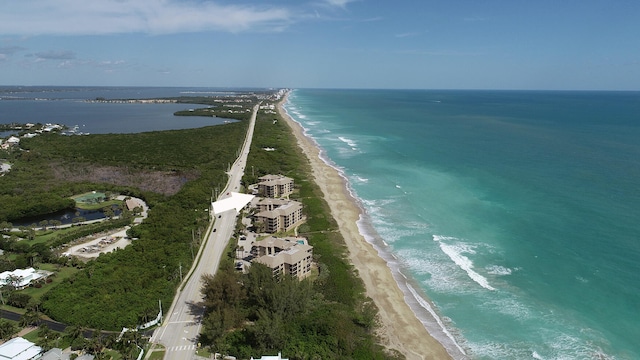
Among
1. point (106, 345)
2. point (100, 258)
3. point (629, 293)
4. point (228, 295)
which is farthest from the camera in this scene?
point (100, 258)

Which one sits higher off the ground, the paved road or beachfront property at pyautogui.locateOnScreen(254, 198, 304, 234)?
beachfront property at pyautogui.locateOnScreen(254, 198, 304, 234)

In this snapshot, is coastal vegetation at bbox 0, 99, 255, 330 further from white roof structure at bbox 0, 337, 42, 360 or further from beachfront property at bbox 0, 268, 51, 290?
white roof structure at bbox 0, 337, 42, 360

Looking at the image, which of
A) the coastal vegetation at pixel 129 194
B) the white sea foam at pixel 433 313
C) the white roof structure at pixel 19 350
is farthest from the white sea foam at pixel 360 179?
the white roof structure at pixel 19 350

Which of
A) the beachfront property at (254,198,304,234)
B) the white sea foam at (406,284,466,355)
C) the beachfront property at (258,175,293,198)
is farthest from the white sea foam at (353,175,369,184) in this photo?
the white sea foam at (406,284,466,355)

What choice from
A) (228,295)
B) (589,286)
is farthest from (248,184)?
(589,286)

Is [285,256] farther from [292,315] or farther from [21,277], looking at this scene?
[21,277]

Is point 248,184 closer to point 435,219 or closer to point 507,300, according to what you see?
point 435,219

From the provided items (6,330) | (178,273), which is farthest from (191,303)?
(6,330)

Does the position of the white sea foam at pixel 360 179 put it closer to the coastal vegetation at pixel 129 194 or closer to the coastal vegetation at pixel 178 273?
the coastal vegetation at pixel 178 273
